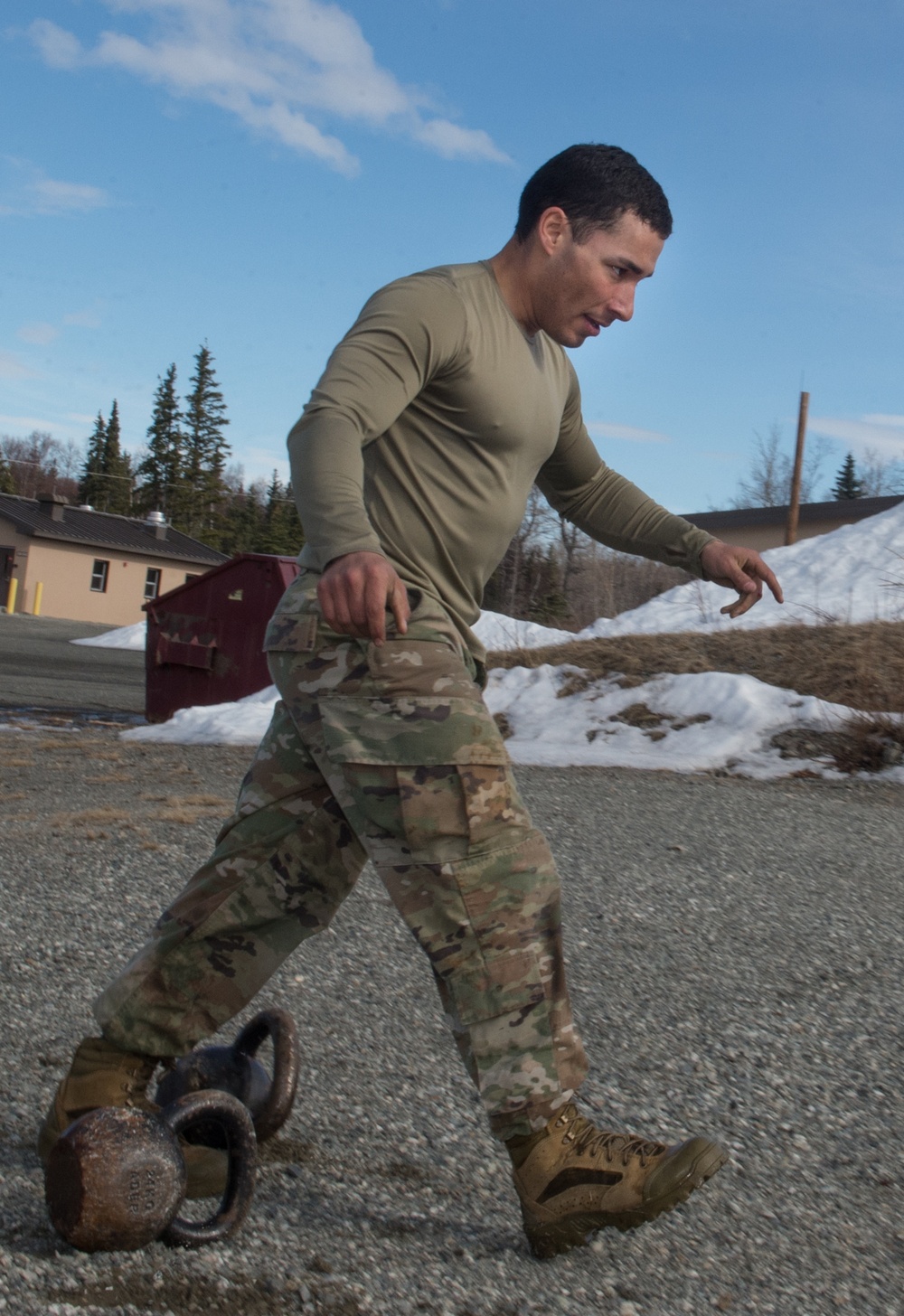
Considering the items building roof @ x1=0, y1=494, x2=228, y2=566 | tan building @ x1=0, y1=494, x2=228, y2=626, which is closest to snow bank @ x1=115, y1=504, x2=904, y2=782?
tan building @ x1=0, y1=494, x2=228, y2=626

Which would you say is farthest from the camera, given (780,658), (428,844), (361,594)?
(780,658)

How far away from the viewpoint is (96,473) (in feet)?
268

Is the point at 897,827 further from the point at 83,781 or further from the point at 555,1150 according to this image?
the point at 555,1150

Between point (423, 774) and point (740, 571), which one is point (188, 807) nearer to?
point (740, 571)

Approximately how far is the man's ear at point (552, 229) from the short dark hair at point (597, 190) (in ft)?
0.03

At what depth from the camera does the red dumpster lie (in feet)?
44.6

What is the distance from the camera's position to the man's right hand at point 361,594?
1981 millimetres

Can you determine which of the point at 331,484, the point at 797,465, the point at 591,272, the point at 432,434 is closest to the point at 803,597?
the point at 797,465

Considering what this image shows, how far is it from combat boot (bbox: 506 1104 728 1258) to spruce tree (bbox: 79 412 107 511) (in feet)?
266

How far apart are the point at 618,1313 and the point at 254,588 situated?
11.9 metres

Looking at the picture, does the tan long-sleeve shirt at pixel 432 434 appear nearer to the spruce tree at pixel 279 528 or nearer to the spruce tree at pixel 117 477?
the spruce tree at pixel 279 528

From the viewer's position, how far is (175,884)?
5.28 m

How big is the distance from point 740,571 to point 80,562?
166 ft

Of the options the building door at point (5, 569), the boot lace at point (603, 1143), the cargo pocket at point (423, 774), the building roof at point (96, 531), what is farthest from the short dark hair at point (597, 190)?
the building door at point (5, 569)
